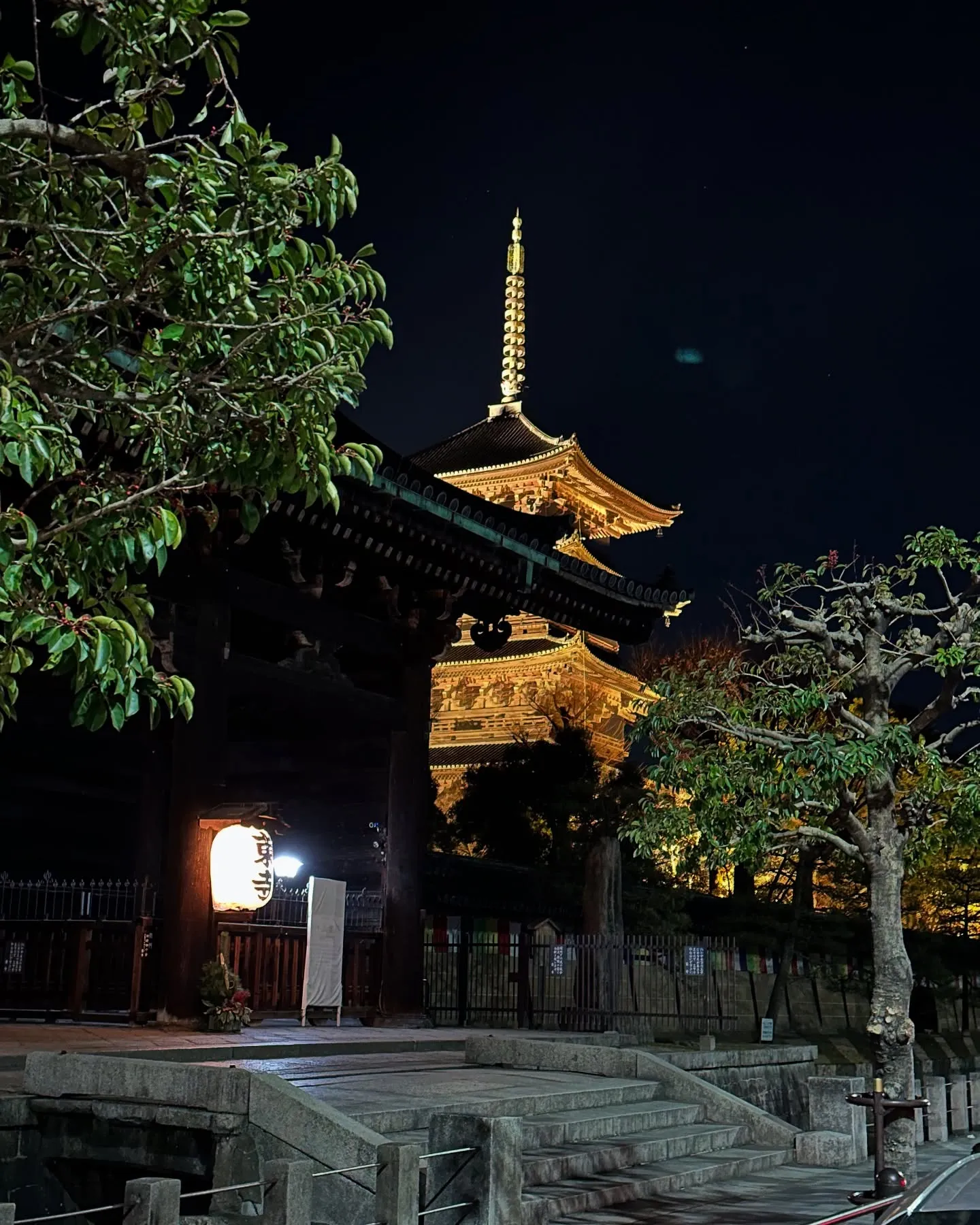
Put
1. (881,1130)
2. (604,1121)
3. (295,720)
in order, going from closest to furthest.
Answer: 1. (881,1130)
2. (604,1121)
3. (295,720)

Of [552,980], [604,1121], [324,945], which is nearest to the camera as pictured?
[604,1121]

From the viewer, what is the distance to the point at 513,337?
172ft

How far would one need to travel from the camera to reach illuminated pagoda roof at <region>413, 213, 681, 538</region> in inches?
1918

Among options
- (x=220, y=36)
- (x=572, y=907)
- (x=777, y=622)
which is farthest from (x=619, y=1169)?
(x=572, y=907)

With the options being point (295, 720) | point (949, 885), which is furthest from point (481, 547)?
point (949, 885)

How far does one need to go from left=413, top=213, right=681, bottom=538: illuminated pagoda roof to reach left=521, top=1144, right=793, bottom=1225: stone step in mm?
34565

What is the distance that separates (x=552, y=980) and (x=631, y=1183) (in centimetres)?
952

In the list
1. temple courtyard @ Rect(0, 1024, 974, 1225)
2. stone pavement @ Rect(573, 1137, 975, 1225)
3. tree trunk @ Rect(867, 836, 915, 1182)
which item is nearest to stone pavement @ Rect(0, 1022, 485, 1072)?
temple courtyard @ Rect(0, 1024, 974, 1225)

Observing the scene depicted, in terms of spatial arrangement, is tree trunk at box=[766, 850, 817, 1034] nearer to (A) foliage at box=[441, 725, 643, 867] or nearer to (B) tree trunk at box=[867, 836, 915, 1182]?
(A) foliage at box=[441, 725, 643, 867]

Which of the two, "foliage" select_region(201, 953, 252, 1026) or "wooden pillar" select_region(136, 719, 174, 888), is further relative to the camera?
"wooden pillar" select_region(136, 719, 174, 888)

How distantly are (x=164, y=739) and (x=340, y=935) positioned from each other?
127 inches

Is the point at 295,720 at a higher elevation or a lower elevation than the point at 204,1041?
higher

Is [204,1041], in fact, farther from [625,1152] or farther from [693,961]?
[693,961]

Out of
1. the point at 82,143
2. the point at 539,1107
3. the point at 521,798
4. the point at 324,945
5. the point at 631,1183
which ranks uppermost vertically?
the point at 82,143
